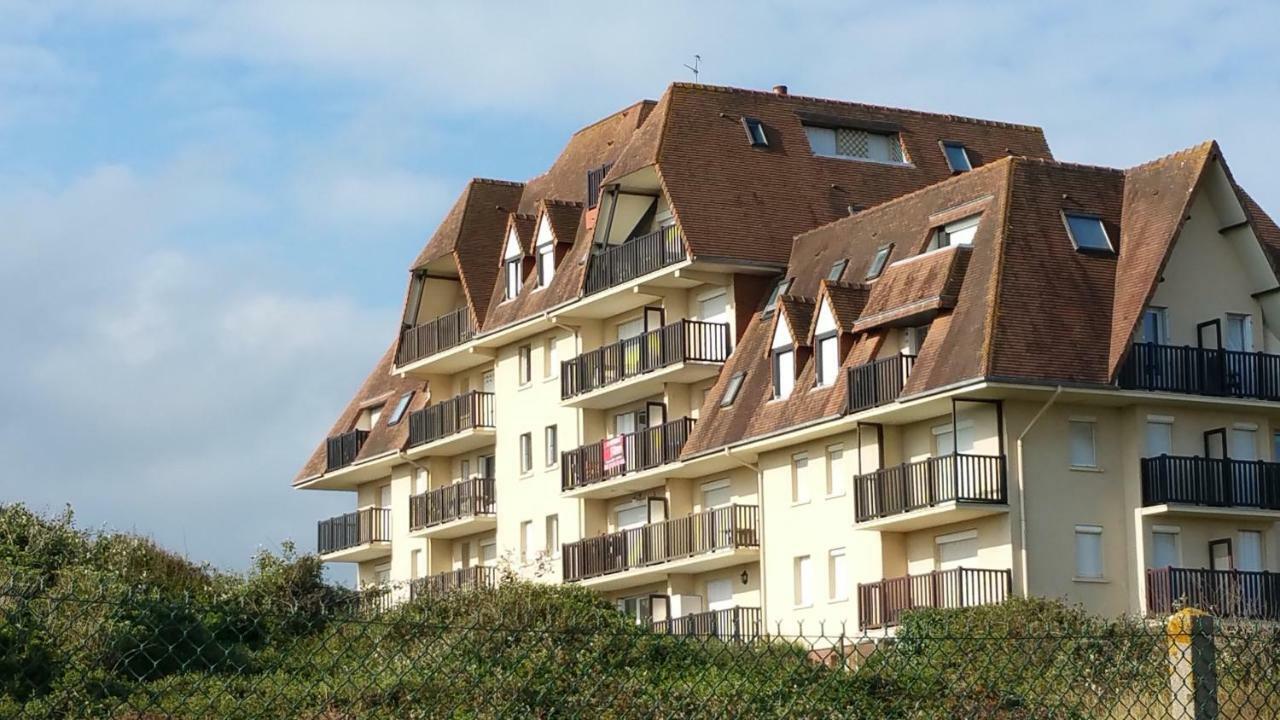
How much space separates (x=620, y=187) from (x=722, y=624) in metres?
12.4

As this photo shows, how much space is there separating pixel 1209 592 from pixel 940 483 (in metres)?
6.41

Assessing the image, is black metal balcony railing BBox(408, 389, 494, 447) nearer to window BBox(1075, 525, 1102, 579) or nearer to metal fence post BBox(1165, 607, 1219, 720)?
window BBox(1075, 525, 1102, 579)

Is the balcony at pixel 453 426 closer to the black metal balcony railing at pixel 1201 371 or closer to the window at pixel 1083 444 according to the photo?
the window at pixel 1083 444

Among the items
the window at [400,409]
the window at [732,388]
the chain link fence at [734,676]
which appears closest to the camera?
the chain link fence at [734,676]

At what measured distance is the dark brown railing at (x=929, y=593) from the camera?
164 ft

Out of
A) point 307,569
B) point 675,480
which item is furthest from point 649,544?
point 307,569

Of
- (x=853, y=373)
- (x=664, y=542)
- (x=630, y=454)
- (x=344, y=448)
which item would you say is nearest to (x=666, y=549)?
(x=664, y=542)

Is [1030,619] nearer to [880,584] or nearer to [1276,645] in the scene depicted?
[880,584]

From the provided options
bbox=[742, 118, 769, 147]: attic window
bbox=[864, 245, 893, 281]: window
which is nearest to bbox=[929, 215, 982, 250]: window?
bbox=[864, 245, 893, 281]: window

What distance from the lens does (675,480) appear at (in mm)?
61375

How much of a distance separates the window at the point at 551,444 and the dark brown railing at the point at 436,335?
429 cm

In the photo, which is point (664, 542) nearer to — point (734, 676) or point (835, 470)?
point (835, 470)

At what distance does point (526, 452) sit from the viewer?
225ft

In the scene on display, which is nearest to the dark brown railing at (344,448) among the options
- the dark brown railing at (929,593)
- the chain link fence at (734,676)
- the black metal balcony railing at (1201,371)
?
the dark brown railing at (929,593)
